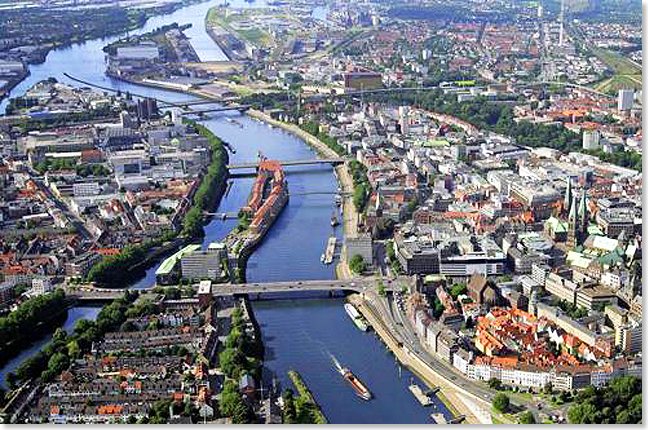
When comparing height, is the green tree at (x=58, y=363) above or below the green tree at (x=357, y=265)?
above

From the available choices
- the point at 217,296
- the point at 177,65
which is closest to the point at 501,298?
the point at 217,296

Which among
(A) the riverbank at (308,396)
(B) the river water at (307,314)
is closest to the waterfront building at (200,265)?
(B) the river water at (307,314)

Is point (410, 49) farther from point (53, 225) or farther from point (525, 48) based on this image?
point (53, 225)

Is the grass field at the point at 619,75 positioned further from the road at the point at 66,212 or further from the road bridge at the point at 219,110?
the road at the point at 66,212

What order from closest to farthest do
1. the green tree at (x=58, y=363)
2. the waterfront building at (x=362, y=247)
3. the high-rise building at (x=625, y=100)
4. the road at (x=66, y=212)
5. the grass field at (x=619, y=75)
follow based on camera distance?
1. the green tree at (x=58, y=363)
2. the waterfront building at (x=362, y=247)
3. the road at (x=66, y=212)
4. the high-rise building at (x=625, y=100)
5. the grass field at (x=619, y=75)

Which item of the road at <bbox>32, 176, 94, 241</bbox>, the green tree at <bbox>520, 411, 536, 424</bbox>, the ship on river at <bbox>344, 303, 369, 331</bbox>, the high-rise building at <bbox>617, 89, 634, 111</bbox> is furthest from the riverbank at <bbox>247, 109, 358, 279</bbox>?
the high-rise building at <bbox>617, 89, 634, 111</bbox>

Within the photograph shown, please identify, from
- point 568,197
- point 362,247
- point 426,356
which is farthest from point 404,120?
point 426,356

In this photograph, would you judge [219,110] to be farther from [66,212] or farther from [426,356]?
[426,356]
